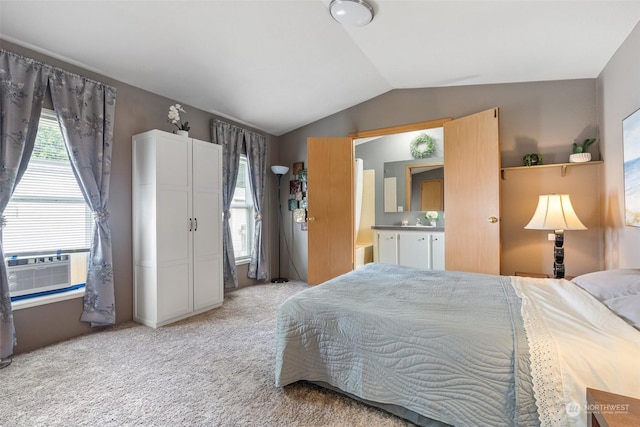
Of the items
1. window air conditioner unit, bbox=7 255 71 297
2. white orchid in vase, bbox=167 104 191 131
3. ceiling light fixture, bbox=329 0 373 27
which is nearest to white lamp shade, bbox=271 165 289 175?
white orchid in vase, bbox=167 104 191 131

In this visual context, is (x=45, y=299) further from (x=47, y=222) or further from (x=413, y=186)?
(x=413, y=186)

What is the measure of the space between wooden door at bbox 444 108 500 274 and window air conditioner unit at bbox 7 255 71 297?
12.3ft

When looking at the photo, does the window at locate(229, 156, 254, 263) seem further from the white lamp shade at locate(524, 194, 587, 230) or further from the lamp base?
the lamp base

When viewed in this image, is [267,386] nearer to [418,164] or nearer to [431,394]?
[431,394]

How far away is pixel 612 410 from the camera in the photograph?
2.56 ft

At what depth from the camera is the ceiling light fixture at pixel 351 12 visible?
2.15 metres

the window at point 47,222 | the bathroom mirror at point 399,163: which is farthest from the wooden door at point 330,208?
the window at point 47,222

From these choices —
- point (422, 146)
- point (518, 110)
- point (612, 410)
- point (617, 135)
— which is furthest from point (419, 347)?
point (422, 146)

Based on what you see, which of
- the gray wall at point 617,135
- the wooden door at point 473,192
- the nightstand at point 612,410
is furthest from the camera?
the wooden door at point 473,192

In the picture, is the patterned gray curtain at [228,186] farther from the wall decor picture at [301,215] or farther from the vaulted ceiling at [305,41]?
the wall decor picture at [301,215]

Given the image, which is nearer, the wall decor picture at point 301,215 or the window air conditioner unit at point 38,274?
the window air conditioner unit at point 38,274

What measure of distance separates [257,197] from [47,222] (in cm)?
237

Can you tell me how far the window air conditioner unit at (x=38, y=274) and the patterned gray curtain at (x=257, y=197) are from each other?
2205 millimetres

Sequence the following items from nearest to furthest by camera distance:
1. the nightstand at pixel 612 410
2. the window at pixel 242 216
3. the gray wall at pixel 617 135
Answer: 1. the nightstand at pixel 612 410
2. the gray wall at pixel 617 135
3. the window at pixel 242 216
